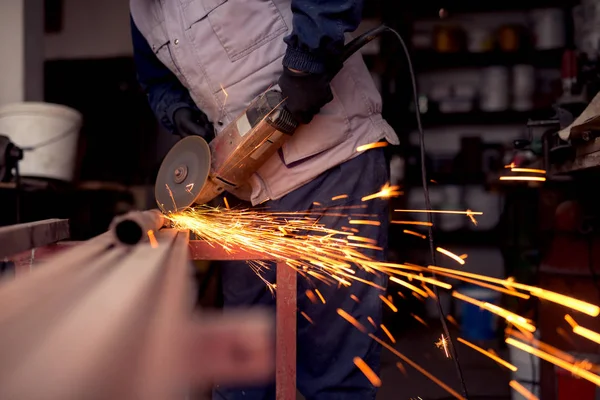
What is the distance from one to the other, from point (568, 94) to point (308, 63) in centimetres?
112

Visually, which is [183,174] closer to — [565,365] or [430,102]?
[565,365]

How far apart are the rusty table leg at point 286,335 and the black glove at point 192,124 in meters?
0.70

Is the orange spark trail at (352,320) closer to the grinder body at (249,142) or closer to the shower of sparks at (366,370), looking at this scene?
the shower of sparks at (366,370)

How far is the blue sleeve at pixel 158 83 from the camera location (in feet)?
5.88

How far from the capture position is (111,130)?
3742mm

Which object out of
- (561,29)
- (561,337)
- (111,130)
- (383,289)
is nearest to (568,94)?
(561,337)

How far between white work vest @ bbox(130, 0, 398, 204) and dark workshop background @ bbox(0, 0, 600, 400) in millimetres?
2008

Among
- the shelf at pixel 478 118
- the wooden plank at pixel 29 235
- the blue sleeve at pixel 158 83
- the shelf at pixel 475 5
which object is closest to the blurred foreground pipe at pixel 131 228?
the wooden plank at pixel 29 235

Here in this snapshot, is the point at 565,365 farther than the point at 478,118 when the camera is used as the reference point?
No

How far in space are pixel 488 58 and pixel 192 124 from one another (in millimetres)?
2786

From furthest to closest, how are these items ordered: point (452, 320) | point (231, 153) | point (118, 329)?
point (452, 320), point (231, 153), point (118, 329)

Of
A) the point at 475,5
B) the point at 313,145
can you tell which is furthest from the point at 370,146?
the point at 475,5

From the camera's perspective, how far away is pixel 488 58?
3.85 m

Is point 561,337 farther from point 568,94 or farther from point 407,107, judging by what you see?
point 407,107
